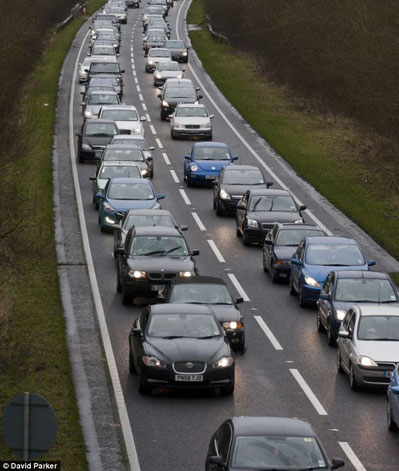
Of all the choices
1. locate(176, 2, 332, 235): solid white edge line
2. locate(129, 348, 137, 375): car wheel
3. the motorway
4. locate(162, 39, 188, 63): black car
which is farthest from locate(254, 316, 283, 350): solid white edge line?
locate(162, 39, 188, 63): black car

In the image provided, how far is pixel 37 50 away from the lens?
78125 mm

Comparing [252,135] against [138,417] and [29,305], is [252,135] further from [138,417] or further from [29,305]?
[138,417]

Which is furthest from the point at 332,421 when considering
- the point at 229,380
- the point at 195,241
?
the point at 195,241

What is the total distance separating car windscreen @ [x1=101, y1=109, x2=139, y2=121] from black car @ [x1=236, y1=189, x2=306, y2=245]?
1672 centimetres

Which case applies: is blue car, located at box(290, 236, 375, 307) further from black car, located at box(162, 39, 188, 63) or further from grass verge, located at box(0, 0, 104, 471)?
black car, located at box(162, 39, 188, 63)

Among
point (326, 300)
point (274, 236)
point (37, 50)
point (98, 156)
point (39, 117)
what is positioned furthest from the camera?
point (37, 50)

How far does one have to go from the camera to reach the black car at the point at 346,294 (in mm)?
24938

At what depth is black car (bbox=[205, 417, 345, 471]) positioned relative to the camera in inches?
567

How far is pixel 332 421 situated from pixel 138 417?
2847mm

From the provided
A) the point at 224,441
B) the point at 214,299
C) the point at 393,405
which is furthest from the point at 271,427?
the point at 214,299

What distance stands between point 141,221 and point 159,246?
10.8 ft

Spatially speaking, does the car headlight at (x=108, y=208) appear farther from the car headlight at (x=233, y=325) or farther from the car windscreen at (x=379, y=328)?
the car windscreen at (x=379, y=328)

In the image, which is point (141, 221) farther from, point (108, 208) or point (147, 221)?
point (108, 208)

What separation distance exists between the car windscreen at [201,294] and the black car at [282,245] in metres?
5.53
